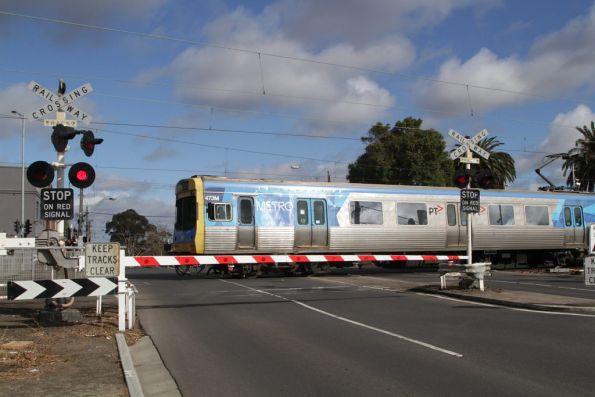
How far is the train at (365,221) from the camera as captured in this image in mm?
23438

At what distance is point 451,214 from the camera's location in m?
27.7

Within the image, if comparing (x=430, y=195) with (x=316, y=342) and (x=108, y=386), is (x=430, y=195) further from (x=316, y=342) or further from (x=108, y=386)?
(x=108, y=386)

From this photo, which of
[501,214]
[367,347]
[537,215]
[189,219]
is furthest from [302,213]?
[367,347]

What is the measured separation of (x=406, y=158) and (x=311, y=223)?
31597 mm

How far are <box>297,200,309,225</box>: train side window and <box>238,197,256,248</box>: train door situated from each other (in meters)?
2.01

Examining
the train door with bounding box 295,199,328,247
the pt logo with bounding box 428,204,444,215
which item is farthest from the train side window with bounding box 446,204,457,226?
the train door with bounding box 295,199,328,247

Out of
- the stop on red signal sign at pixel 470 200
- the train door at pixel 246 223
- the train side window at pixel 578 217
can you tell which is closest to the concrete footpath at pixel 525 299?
the stop on red signal sign at pixel 470 200

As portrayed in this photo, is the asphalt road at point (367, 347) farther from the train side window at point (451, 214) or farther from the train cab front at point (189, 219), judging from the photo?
the train side window at point (451, 214)

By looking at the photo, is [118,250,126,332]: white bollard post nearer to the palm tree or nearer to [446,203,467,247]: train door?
[446,203,467,247]: train door

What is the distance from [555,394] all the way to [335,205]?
18770 mm

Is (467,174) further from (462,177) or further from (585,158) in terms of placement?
(585,158)

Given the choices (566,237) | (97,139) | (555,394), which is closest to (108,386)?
(555,394)

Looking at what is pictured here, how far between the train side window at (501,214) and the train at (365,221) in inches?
1.9

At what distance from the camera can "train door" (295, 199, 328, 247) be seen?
80.6ft
